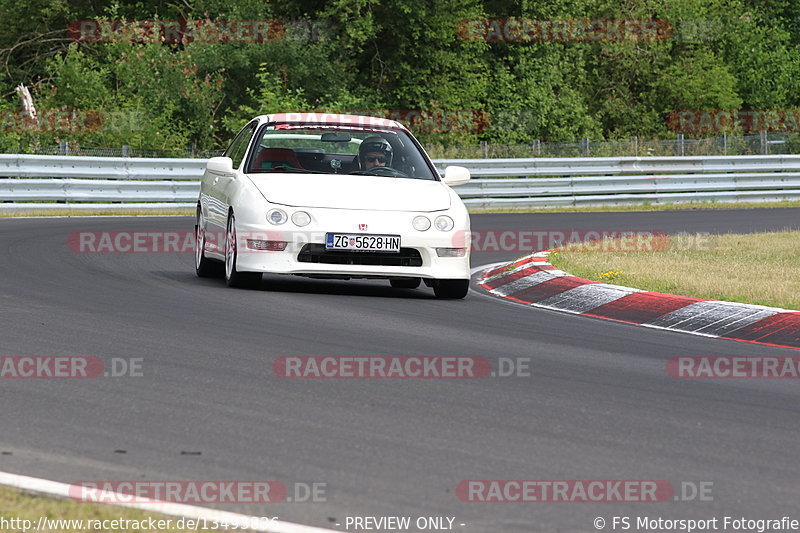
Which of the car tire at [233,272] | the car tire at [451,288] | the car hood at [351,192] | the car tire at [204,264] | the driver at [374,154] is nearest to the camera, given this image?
the car hood at [351,192]

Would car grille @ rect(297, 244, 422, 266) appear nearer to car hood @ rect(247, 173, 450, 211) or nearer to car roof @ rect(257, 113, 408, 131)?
car hood @ rect(247, 173, 450, 211)

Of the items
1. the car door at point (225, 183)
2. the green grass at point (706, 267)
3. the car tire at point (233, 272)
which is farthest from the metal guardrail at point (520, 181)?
the car tire at point (233, 272)

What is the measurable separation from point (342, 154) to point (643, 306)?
10.0 feet

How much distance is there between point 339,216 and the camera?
37.0 feet

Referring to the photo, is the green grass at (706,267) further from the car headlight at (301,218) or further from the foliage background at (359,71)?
the foliage background at (359,71)

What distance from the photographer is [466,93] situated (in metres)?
42.6

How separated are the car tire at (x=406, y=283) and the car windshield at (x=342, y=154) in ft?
3.03

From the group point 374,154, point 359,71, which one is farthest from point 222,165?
point 359,71

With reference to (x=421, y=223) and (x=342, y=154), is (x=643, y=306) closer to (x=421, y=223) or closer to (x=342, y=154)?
(x=421, y=223)

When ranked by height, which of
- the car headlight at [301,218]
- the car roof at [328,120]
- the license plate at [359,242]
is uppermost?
the car roof at [328,120]

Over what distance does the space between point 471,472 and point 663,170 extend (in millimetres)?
25637

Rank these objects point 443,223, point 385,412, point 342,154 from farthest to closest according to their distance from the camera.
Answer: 1. point 342,154
2. point 443,223
3. point 385,412

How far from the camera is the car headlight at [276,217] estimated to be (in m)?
11.3

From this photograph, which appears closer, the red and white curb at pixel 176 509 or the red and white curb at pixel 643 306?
the red and white curb at pixel 176 509
